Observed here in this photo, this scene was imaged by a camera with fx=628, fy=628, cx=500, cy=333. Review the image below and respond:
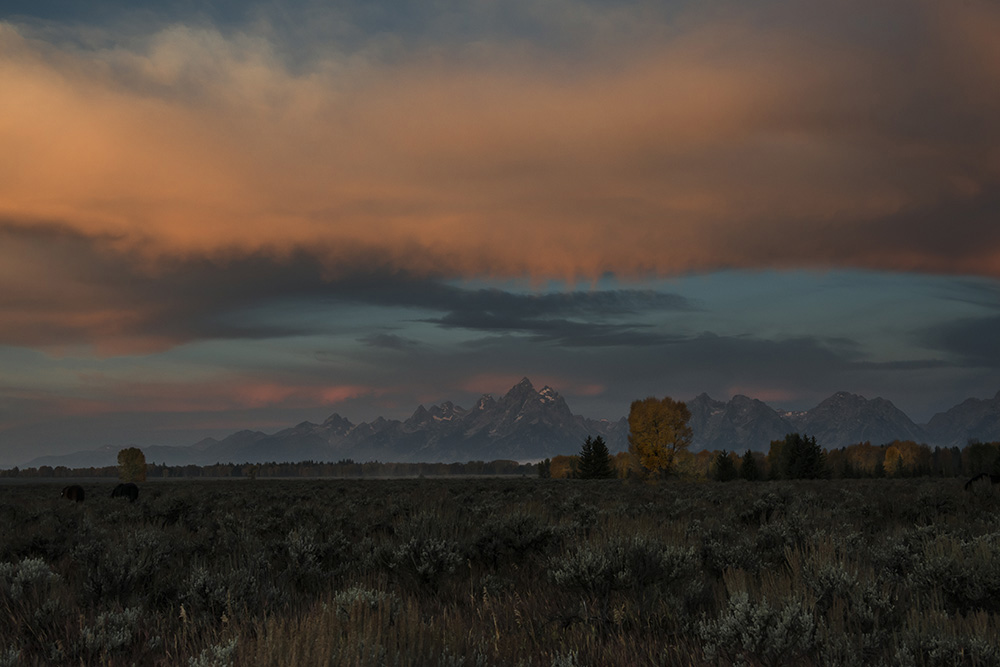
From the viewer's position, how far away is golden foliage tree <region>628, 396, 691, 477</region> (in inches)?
2955

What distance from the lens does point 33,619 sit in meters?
7.49

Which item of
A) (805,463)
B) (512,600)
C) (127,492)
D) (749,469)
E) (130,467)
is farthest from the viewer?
(130,467)

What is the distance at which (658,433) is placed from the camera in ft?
249

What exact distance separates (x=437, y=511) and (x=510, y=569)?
189 centimetres

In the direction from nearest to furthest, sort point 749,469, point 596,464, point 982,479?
point 982,479 → point 749,469 → point 596,464

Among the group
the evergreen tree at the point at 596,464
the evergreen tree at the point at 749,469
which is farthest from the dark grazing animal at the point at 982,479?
the evergreen tree at the point at 749,469

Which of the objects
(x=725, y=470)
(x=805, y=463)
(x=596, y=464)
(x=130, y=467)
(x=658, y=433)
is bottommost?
(x=130, y=467)

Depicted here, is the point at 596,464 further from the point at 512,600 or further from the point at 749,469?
the point at 512,600

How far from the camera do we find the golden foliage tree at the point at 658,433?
7506 centimetres

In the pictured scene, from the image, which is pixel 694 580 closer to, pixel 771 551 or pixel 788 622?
pixel 788 622

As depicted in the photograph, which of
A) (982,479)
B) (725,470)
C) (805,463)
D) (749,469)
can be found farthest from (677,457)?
(982,479)

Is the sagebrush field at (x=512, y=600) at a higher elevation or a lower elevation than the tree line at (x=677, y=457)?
higher

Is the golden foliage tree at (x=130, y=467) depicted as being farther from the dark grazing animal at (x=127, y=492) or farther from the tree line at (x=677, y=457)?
the dark grazing animal at (x=127, y=492)

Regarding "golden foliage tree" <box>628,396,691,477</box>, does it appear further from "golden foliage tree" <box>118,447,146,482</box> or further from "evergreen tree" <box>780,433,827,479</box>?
"golden foliage tree" <box>118,447,146,482</box>
